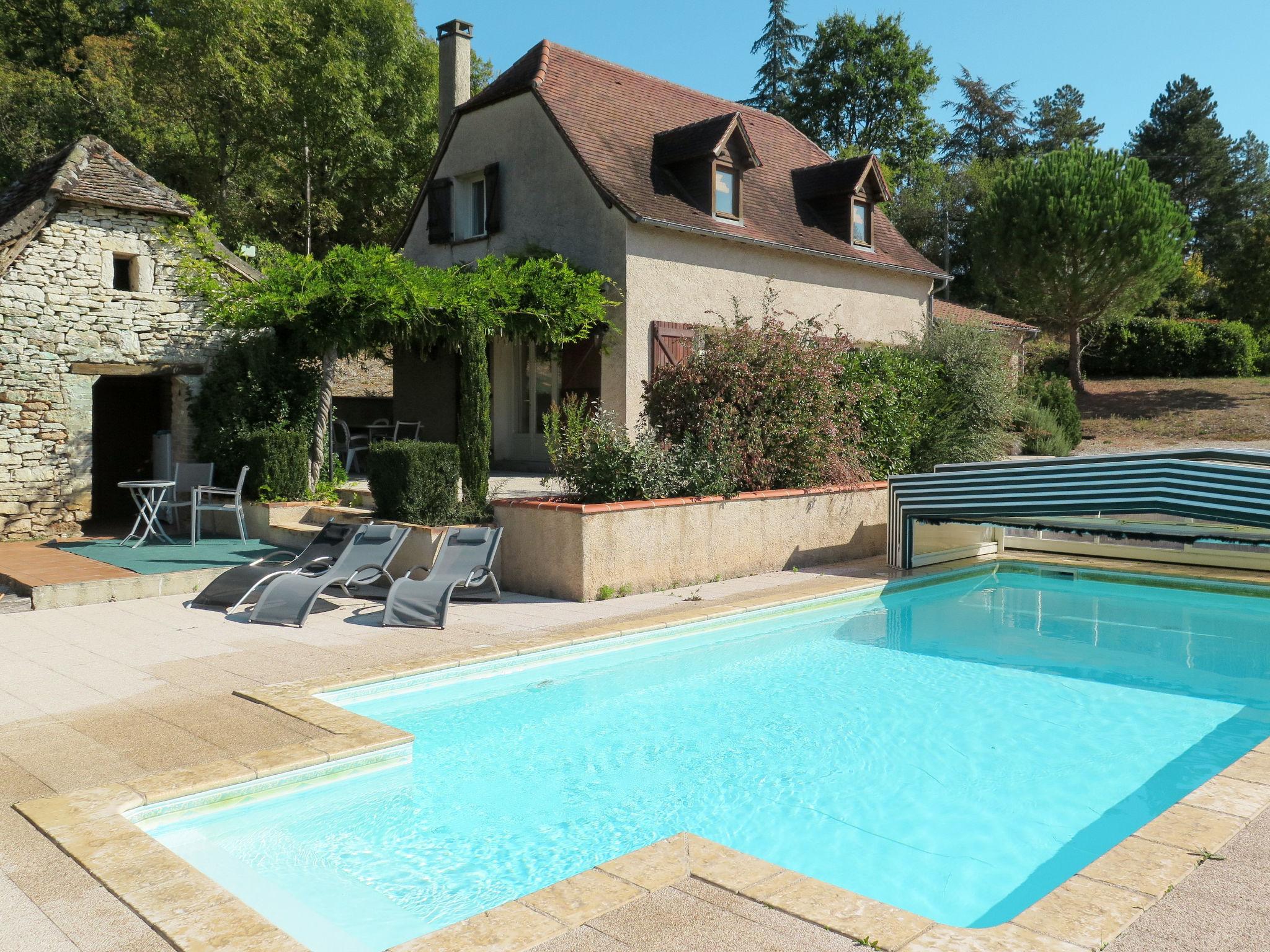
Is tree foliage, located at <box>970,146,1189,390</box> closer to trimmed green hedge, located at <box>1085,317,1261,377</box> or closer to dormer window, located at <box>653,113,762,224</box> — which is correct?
trimmed green hedge, located at <box>1085,317,1261,377</box>

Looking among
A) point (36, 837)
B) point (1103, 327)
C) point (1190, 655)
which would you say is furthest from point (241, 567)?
point (1103, 327)

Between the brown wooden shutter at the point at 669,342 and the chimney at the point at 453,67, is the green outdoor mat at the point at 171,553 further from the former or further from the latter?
the chimney at the point at 453,67

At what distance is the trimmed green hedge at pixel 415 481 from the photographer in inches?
420

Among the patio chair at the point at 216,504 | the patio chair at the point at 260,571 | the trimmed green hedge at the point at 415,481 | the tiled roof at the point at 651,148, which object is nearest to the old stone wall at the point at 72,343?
the patio chair at the point at 216,504

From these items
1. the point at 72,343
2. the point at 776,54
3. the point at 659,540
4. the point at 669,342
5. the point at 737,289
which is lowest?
the point at 659,540

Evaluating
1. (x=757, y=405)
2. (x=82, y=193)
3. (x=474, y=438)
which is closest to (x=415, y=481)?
(x=474, y=438)

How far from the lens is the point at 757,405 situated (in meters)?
11.5

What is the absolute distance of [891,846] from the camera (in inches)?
179

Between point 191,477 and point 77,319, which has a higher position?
point 77,319

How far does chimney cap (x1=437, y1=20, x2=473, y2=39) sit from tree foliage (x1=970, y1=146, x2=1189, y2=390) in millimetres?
16286

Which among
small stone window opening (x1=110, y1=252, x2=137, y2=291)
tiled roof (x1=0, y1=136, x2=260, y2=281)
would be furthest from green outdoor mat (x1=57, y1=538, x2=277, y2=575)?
tiled roof (x1=0, y1=136, x2=260, y2=281)

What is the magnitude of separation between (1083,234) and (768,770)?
26131 millimetres

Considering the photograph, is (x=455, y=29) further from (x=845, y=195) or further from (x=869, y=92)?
(x=869, y=92)

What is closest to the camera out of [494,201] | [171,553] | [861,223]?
[171,553]
